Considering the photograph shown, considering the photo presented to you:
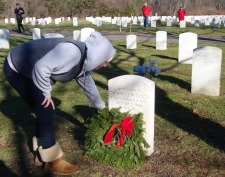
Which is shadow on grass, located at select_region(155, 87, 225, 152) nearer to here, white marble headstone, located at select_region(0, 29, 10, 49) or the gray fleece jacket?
the gray fleece jacket

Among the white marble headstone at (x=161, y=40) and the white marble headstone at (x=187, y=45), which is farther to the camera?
the white marble headstone at (x=161, y=40)

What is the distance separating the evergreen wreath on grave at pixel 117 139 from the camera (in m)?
4.37

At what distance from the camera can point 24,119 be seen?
246 inches

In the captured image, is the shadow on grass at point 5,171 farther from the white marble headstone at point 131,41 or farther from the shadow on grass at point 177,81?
the white marble headstone at point 131,41

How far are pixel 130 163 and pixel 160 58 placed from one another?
9385 mm

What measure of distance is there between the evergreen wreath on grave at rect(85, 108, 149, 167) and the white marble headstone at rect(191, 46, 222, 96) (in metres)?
3.68

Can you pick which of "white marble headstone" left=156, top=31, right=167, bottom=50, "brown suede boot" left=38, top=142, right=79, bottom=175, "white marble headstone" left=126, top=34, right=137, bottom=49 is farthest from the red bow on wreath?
"white marble headstone" left=126, top=34, right=137, bottom=49

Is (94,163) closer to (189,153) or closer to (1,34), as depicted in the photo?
(189,153)

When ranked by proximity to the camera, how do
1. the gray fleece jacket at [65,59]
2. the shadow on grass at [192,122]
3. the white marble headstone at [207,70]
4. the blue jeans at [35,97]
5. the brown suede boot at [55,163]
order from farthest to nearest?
the white marble headstone at [207,70] → the shadow on grass at [192,122] → the brown suede boot at [55,163] → the blue jeans at [35,97] → the gray fleece jacket at [65,59]

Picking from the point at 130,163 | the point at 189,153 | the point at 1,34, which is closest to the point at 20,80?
the point at 130,163

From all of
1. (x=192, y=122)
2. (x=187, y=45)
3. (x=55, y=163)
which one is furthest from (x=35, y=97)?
(x=187, y=45)

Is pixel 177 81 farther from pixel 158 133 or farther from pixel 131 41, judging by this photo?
pixel 131 41

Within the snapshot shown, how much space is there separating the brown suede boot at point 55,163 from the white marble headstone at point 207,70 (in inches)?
173

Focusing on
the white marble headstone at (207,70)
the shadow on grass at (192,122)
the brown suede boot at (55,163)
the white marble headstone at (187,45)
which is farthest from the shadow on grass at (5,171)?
the white marble headstone at (187,45)
